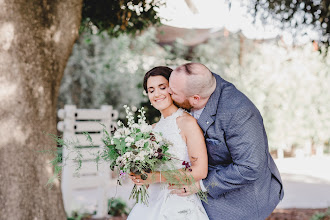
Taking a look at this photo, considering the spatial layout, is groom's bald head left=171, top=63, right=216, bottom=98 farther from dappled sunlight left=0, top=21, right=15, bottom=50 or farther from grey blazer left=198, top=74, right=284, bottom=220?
dappled sunlight left=0, top=21, right=15, bottom=50

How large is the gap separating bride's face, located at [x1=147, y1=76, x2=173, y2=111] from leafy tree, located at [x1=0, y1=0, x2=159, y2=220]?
175cm

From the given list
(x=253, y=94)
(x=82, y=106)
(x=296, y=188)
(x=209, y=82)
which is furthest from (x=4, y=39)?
(x=253, y=94)

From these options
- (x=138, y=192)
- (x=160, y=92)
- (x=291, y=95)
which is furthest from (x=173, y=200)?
(x=291, y=95)

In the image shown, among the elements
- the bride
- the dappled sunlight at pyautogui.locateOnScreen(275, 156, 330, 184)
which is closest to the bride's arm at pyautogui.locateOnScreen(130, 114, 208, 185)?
the bride

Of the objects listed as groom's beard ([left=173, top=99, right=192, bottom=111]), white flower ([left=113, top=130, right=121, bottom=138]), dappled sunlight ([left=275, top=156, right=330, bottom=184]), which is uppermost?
groom's beard ([left=173, top=99, right=192, bottom=111])

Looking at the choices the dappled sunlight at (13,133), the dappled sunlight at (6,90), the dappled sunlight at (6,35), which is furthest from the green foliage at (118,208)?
the dappled sunlight at (6,35)

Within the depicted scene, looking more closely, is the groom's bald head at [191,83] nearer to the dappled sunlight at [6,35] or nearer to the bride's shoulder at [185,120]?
the bride's shoulder at [185,120]

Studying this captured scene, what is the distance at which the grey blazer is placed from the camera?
266 centimetres

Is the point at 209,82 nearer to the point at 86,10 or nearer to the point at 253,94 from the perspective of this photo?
the point at 86,10

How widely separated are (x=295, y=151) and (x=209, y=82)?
14.1 meters

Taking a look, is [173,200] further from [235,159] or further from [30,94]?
[30,94]

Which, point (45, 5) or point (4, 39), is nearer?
point (4, 39)

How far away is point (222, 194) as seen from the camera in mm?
2877

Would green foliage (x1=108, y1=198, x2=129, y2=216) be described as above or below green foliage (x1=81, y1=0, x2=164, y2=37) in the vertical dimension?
below
